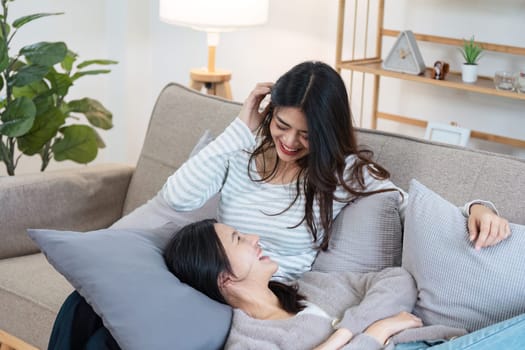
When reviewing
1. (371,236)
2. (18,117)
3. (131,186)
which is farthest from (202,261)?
(18,117)

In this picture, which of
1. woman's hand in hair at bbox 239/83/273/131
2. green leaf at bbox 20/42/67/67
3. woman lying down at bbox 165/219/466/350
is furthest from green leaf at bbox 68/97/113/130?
woman lying down at bbox 165/219/466/350

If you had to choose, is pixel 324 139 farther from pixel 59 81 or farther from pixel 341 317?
pixel 59 81

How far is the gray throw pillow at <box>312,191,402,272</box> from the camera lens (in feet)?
5.92

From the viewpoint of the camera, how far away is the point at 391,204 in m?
1.80

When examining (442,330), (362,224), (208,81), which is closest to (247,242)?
(362,224)

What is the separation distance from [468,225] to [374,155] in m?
0.41

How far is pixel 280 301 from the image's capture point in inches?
66.1

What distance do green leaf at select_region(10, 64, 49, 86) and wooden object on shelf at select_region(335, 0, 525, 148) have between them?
3.42 feet

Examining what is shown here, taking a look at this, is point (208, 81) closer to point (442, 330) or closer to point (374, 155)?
point (374, 155)

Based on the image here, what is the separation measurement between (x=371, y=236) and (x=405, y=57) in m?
1.19

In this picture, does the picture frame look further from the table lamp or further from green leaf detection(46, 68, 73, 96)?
green leaf detection(46, 68, 73, 96)

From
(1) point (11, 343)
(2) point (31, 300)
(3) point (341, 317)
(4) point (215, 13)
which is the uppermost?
(4) point (215, 13)

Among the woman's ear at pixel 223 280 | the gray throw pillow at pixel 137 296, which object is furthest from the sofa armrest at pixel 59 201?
the woman's ear at pixel 223 280

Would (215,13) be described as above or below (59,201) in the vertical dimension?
above
